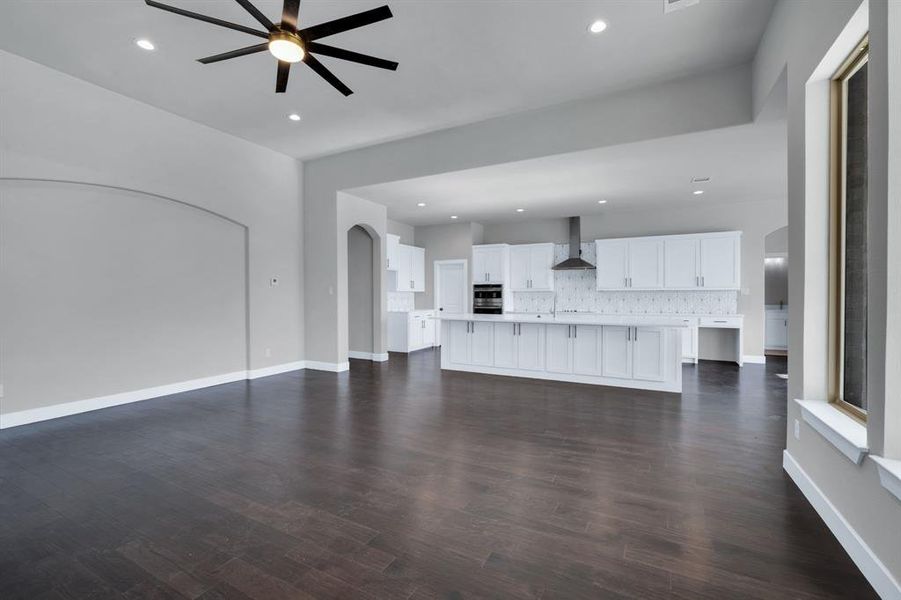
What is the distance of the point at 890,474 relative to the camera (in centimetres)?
149

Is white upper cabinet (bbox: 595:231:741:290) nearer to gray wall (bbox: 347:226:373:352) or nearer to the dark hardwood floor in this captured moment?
the dark hardwood floor

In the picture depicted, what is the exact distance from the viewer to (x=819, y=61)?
2.22 meters

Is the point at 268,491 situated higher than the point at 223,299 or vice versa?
the point at 223,299

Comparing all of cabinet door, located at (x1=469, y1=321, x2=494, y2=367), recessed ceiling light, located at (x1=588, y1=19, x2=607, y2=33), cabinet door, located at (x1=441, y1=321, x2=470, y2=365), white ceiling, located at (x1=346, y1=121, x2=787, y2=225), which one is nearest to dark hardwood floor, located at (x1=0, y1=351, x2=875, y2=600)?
cabinet door, located at (x1=469, y1=321, x2=494, y2=367)

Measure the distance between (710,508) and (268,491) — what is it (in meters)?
2.68

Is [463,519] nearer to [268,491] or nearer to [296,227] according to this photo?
[268,491]

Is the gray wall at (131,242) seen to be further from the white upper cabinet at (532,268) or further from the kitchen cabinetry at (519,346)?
the white upper cabinet at (532,268)

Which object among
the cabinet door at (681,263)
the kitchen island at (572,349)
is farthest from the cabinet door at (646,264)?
the kitchen island at (572,349)

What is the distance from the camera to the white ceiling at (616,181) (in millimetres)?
4441

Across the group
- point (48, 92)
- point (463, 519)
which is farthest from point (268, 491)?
point (48, 92)

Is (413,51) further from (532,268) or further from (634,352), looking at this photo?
(532,268)

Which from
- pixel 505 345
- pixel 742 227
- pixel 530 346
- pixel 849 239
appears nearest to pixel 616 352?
pixel 530 346

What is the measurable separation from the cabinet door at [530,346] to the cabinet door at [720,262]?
3676mm

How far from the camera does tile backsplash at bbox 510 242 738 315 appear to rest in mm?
7465
